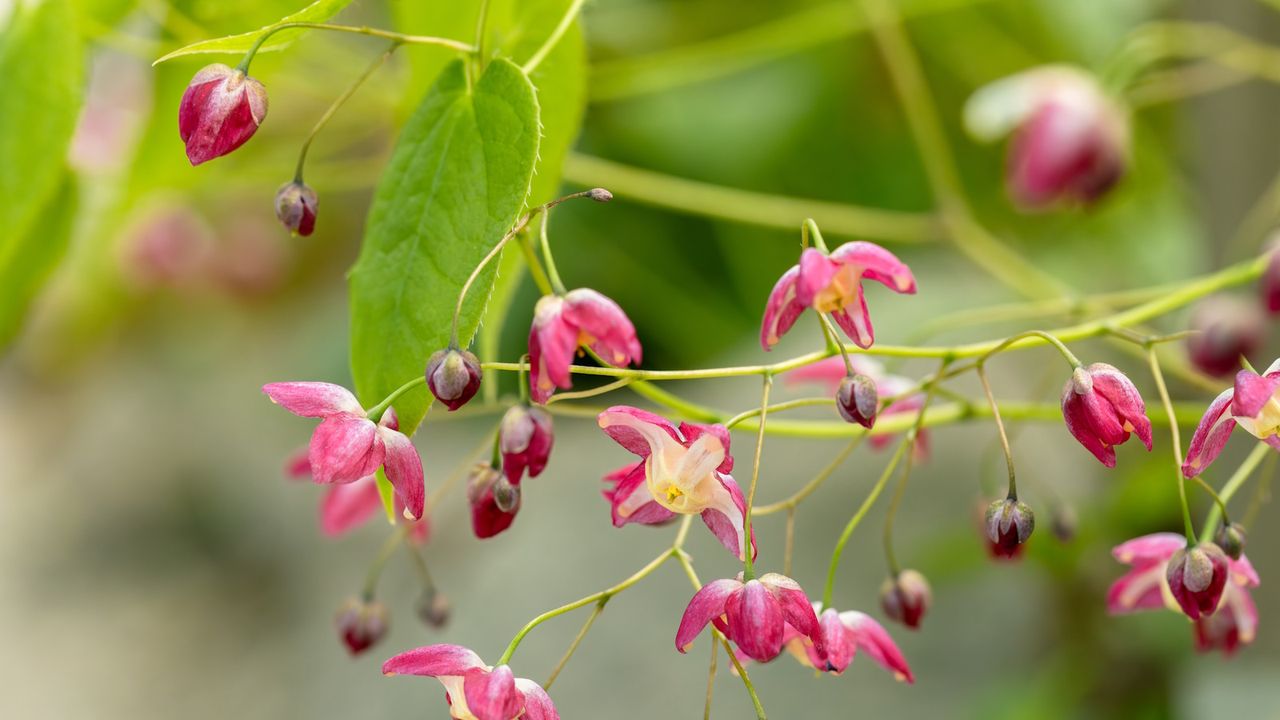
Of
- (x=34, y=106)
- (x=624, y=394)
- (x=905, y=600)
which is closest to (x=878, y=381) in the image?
(x=905, y=600)

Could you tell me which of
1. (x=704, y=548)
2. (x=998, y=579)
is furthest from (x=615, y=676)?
(x=998, y=579)

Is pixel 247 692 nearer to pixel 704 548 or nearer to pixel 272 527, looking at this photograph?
pixel 272 527

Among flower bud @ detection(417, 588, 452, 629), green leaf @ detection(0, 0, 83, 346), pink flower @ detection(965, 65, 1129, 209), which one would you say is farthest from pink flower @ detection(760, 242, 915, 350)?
pink flower @ detection(965, 65, 1129, 209)

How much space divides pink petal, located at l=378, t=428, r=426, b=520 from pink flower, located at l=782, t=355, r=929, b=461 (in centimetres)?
20

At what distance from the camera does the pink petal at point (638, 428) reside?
0.38 m

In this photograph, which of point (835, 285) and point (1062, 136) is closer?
point (835, 285)

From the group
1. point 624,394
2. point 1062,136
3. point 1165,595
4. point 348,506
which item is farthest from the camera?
point 624,394

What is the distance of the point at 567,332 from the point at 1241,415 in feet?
0.70

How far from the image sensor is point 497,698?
39 cm

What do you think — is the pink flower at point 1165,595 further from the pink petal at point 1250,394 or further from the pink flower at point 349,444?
the pink flower at point 349,444

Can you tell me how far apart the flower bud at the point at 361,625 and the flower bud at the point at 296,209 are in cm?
20

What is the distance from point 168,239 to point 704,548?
2.29 ft

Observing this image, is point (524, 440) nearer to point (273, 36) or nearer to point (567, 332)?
point (567, 332)

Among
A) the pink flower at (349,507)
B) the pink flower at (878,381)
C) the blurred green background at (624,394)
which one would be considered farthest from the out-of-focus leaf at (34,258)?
the pink flower at (878,381)
